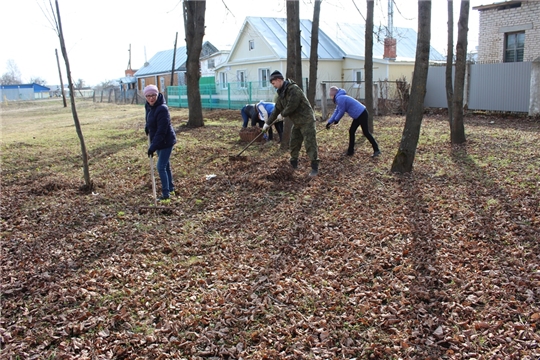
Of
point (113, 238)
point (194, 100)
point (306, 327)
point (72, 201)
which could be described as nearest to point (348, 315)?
point (306, 327)

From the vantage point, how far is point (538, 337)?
125 inches

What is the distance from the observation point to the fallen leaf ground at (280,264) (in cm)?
332

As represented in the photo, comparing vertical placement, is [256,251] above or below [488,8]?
below

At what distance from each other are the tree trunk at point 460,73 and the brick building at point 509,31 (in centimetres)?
1127

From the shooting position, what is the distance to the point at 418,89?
7316 mm

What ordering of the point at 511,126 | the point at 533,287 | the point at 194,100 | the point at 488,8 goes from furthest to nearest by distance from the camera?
the point at 488,8 → the point at 194,100 → the point at 511,126 → the point at 533,287

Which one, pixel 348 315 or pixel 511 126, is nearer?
pixel 348 315

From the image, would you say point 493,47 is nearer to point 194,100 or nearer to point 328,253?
point 194,100

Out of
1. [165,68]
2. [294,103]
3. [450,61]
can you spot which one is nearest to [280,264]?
[294,103]

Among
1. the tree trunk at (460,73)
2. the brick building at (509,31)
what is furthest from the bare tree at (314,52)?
the brick building at (509,31)

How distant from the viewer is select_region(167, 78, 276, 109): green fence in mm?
25156

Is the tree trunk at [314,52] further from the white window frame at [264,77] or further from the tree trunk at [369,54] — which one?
the white window frame at [264,77]

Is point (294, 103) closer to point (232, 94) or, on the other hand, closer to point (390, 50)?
point (232, 94)

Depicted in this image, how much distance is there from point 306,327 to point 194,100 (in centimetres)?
1418
